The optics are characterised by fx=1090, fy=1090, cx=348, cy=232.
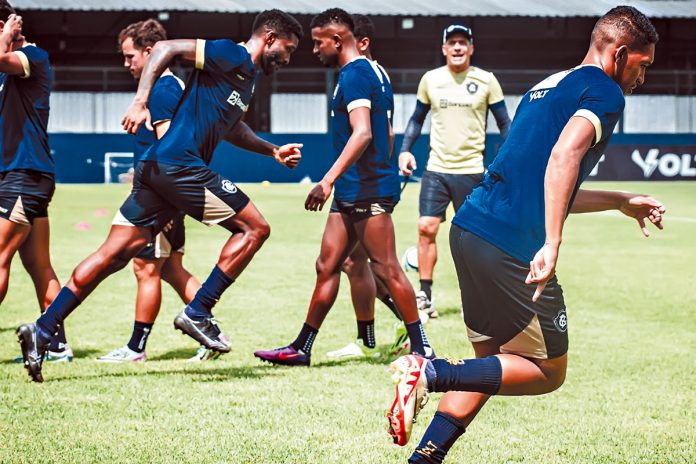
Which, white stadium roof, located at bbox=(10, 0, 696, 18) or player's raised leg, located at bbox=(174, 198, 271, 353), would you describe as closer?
player's raised leg, located at bbox=(174, 198, 271, 353)

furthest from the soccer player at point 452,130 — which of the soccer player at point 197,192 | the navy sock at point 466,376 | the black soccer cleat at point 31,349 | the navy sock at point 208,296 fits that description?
the navy sock at point 466,376

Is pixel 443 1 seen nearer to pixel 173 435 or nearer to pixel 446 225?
pixel 446 225

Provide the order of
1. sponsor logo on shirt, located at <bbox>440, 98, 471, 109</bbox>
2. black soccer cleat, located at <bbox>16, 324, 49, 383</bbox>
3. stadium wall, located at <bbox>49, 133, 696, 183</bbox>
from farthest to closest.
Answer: stadium wall, located at <bbox>49, 133, 696, 183</bbox>
sponsor logo on shirt, located at <bbox>440, 98, 471, 109</bbox>
black soccer cleat, located at <bbox>16, 324, 49, 383</bbox>

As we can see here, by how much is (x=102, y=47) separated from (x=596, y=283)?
3144 cm

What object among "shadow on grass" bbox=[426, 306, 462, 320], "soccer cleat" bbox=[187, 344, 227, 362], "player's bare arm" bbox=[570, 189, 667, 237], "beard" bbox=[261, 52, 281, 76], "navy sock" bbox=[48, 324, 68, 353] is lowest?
"shadow on grass" bbox=[426, 306, 462, 320]

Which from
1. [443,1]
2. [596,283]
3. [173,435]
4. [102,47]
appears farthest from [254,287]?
[102,47]

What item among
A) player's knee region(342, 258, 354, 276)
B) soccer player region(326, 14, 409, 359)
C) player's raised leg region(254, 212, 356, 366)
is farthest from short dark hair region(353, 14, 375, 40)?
player's knee region(342, 258, 354, 276)

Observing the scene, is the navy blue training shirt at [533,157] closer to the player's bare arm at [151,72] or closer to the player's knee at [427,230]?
the player's bare arm at [151,72]

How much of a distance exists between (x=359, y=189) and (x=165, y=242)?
1414 millimetres

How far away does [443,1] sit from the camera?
37594 mm

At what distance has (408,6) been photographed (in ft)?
119

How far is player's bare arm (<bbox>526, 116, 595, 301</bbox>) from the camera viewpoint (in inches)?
149

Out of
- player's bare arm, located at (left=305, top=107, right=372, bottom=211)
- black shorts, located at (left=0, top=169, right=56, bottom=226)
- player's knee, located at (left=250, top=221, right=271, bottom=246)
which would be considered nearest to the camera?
player's bare arm, located at (left=305, top=107, right=372, bottom=211)

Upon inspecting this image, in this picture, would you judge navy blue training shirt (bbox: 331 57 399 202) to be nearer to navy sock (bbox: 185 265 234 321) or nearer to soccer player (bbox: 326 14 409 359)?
soccer player (bbox: 326 14 409 359)
